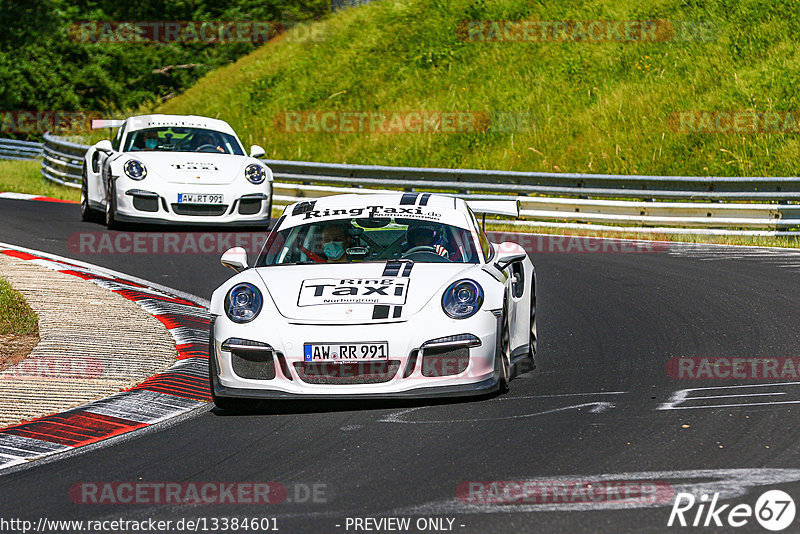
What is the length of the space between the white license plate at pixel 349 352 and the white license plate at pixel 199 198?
8.95 meters

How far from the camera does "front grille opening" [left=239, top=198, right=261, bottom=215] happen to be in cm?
1566

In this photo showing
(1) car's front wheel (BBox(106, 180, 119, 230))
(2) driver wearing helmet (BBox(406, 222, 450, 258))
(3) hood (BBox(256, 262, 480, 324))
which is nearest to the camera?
(3) hood (BBox(256, 262, 480, 324))

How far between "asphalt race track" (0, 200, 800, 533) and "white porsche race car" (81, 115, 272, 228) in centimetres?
699

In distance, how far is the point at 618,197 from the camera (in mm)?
18250

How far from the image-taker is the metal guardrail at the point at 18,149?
33.1m

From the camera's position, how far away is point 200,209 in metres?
15.4

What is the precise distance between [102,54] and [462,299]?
117ft

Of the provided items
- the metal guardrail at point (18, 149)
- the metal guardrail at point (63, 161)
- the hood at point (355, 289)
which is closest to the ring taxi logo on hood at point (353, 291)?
the hood at point (355, 289)

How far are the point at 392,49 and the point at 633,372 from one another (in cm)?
2512

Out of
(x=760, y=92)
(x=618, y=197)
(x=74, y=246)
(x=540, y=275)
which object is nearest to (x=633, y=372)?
(x=540, y=275)

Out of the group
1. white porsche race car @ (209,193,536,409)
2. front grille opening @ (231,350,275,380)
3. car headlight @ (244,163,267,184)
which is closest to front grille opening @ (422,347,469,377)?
white porsche race car @ (209,193,536,409)

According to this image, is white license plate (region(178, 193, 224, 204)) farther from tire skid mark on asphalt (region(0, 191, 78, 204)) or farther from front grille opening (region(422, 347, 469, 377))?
front grille opening (region(422, 347, 469, 377))

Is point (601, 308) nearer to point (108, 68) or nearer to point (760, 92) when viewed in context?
point (760, 92)

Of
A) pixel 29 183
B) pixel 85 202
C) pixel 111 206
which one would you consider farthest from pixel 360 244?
pixel 29 183
